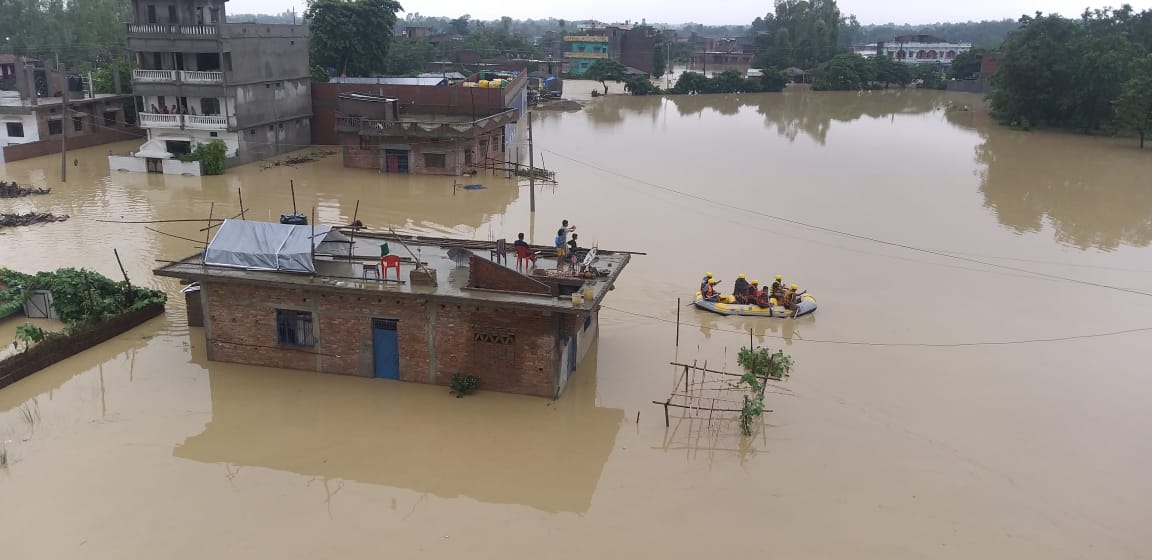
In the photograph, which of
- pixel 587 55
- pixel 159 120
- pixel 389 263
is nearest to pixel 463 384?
pixel 389 263

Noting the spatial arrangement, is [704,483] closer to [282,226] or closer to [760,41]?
[282,226]

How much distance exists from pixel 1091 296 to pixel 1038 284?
140 cm

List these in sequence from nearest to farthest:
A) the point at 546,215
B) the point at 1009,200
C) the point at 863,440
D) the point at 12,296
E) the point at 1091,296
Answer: the point at 863,440 → the point at 12,296 → the point at 1091,296 → the point at 546,215 → the point at 1009,200

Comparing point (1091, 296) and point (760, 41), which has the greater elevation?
point (760, 41)

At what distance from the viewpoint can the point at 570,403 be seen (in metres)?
15.8

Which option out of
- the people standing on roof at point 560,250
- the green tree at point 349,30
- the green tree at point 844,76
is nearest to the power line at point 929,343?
the people standing on roof at point 560,250

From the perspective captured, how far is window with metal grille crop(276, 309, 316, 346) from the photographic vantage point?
16281 millimetres

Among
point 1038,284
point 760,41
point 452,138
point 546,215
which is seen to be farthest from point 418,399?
point 760,41

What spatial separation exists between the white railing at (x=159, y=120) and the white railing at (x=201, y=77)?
1.84 metres

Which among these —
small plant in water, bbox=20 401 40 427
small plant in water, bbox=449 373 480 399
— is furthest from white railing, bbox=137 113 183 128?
small plant in water, bbox=449 373 480 399

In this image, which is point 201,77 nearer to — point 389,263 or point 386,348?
point 389,263

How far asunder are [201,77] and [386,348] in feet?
89.0

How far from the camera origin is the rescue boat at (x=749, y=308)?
2064 cm

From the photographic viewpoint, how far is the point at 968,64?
318 feet
